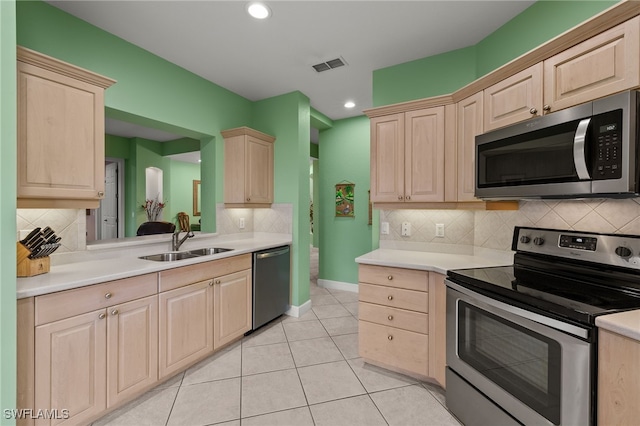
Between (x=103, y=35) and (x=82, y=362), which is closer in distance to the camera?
(x=82, y=362)

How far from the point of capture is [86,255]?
2.23 metres

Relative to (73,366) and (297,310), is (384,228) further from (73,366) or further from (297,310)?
(73,366)

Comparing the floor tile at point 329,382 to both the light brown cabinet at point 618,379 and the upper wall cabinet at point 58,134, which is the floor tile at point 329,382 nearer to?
the light brown cabinet at point 618,379

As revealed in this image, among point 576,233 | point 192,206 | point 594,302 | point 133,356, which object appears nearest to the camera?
point 594,302

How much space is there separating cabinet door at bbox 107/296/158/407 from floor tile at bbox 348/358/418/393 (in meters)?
1.53

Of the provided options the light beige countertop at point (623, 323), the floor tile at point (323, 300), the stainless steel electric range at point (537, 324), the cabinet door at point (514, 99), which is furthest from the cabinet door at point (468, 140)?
the floor tile at point (323, 300)

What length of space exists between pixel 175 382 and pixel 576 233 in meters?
2.91

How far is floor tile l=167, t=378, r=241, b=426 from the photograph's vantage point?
179 cm

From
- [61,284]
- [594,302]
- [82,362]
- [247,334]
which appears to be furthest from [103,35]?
[594,302]

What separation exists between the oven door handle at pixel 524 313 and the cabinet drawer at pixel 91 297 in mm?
2065

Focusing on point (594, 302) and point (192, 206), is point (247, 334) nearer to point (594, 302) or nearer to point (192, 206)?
point (594, 302)

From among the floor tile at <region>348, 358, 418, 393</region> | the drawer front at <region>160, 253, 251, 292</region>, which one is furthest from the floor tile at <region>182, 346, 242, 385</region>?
the floor tile at <region>348, 358, 418, 393</region>

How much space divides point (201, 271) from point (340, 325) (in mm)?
1716

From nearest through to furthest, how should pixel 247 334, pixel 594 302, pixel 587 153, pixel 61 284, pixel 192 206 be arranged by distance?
1. pixel 594 302
2. pixel 587 153
3. pixel 61 284
4. pixel 247 334
5. pixel 192 206
